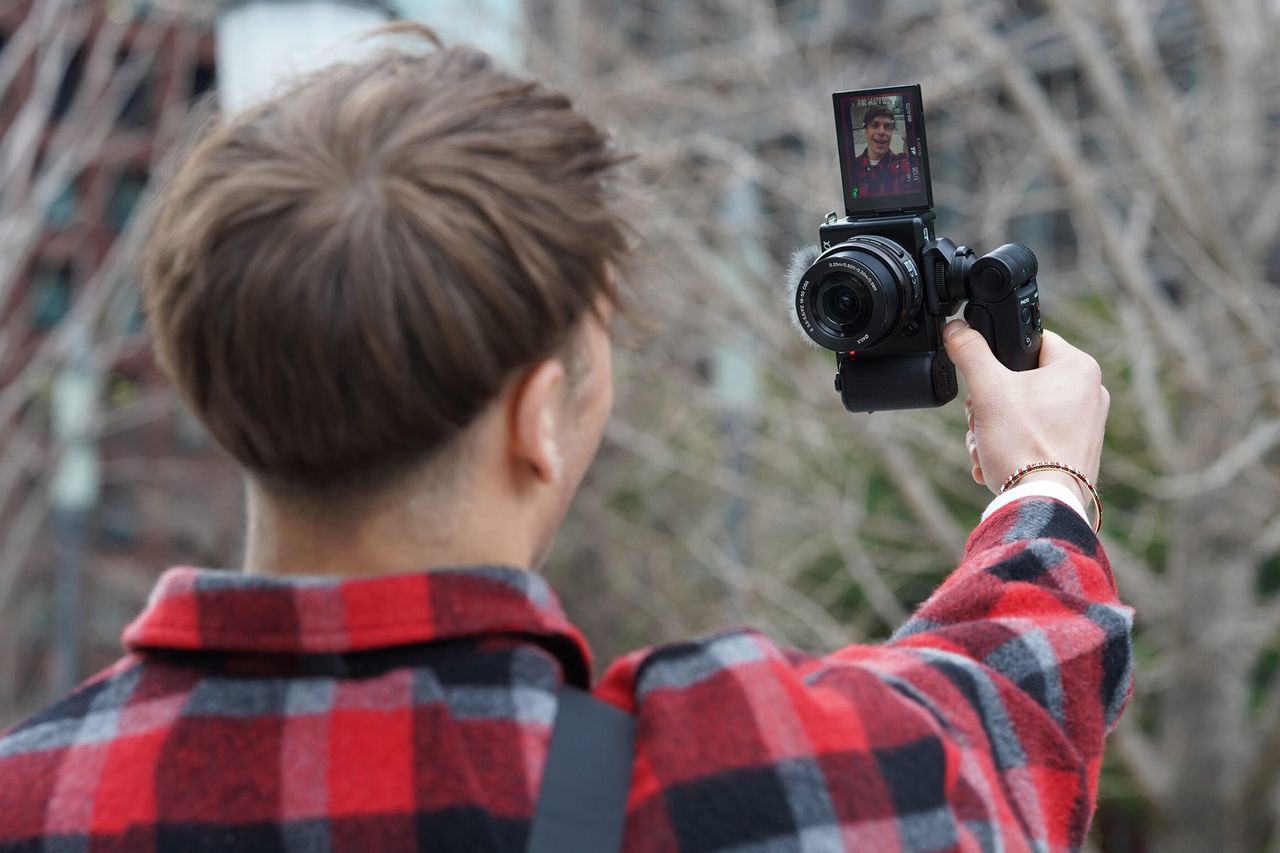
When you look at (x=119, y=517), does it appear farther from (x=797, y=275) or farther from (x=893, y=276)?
(x=893, y=276)

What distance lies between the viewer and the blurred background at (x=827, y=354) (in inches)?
196

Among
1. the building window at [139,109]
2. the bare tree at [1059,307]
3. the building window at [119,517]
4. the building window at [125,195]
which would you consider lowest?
the building window at [119,517]

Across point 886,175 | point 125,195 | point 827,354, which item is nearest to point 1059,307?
point 827,354

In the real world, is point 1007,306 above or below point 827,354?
above

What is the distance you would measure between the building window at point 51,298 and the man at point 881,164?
13561 millimetres

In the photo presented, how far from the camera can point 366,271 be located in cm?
103

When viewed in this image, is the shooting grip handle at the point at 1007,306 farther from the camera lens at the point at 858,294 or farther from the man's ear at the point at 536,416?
the man's ear at the point at 536,416

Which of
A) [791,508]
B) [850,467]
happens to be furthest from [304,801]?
[850,467]

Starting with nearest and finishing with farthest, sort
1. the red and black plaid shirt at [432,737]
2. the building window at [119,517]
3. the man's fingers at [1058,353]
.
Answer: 1. the red and black plaid shirt at [432,737]
2. the man's fingers at [1058,353]
3. the building window at [119,517]

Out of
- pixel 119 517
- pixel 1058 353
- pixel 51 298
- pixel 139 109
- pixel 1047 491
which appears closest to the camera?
pixel 1047 491

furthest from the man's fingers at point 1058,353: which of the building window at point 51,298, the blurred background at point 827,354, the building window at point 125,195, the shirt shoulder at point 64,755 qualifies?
the building window at point 125,195

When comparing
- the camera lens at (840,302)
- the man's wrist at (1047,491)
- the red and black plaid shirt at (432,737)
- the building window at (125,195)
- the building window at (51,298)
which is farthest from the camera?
the building window at (125,195)

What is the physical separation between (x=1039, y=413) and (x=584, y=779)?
70 cm

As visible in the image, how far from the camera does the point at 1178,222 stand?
5.00 m
